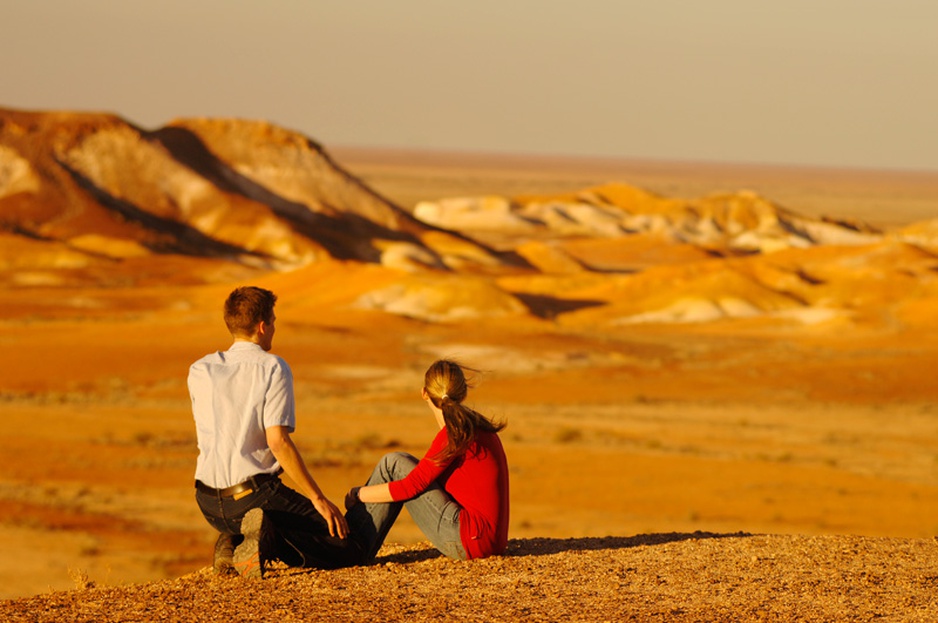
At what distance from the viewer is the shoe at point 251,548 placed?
6660mm

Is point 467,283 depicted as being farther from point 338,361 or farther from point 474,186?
point 474,186

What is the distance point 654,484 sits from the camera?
2123 centimetres

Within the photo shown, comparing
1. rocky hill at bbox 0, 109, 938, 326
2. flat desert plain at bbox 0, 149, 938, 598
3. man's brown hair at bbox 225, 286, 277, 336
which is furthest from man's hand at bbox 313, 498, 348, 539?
rocky hill at bbox 0, 109, 938, 326

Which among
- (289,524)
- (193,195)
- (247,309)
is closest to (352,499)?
(289,524)

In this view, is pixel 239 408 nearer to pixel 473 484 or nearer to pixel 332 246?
pixel 473 484

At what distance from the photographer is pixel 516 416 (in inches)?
1169

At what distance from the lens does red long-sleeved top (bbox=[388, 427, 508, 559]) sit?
6.95 meters

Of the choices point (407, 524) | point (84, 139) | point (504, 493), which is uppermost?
point (84, 139)

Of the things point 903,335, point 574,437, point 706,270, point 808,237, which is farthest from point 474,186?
point 574,437

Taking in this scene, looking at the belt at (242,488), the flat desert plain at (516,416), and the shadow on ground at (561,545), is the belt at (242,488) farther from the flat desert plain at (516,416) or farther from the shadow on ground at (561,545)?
the flat desert plain at (516,416)

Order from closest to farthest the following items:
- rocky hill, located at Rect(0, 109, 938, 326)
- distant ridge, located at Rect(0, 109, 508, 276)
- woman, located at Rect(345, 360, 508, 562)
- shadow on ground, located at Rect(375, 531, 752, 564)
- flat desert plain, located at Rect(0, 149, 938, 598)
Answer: woman, located at Rect(345, 360, 508, 562) → shadow on ground, located at Rect(375, 531, 752, 564) → flat desert plain, located at Rect(0, 149, 938, 598) → rocky hill, located at Rect(0, 109, 938, 326) → distant ridge, located at Rect(0, 109, 508, 276)

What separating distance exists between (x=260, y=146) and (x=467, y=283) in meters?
35.0

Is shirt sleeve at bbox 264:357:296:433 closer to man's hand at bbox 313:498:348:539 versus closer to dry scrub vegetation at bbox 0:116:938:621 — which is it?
man's hand at bbox 313:498:348:539

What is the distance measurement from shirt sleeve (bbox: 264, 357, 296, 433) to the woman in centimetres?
77
